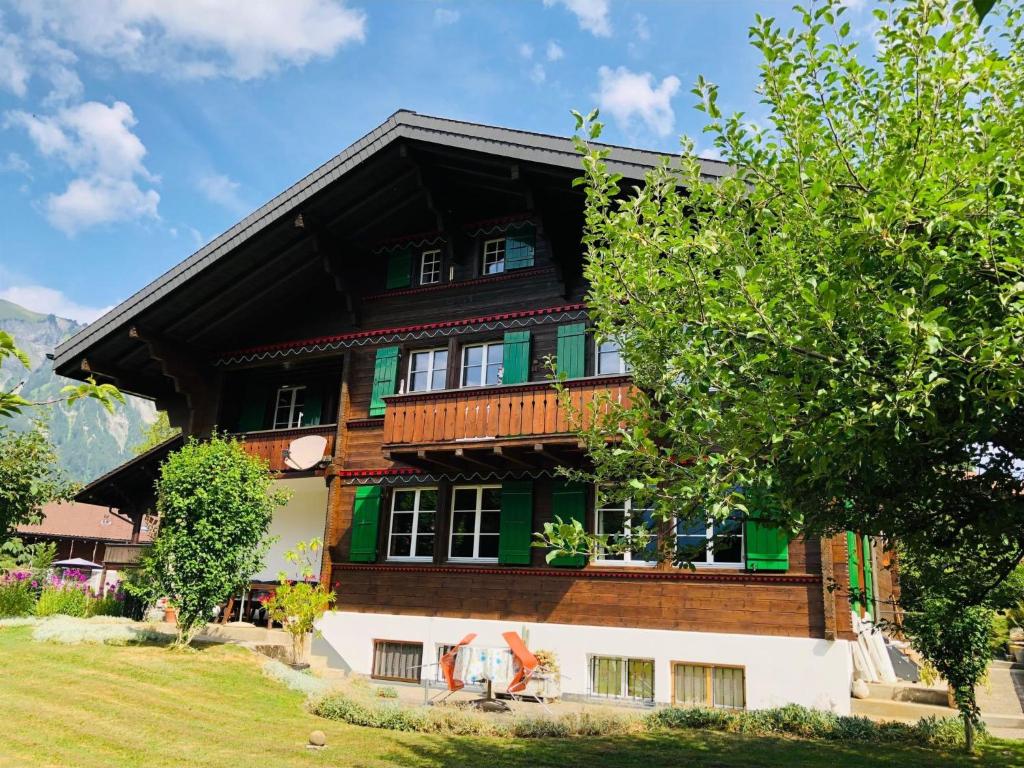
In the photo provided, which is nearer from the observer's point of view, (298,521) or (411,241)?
(411,241)

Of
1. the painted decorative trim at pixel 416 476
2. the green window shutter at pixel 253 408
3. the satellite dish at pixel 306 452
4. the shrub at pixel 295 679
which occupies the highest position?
the green window shutter at pixel 253 408

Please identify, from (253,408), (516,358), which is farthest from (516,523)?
(253,408)

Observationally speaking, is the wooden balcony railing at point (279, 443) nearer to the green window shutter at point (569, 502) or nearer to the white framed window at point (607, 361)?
the green window shutter at point (569, 502)

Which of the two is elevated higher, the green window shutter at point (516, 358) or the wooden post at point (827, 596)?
the green window shutter at point (516, 358)

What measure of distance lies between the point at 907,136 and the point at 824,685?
9.98 m

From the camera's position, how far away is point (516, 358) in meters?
16.1

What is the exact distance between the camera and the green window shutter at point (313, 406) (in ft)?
64.7

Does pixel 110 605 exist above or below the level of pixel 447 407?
below

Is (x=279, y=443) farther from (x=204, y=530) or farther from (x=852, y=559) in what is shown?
(x=852, y=559)

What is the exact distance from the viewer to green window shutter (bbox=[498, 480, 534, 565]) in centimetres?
1519

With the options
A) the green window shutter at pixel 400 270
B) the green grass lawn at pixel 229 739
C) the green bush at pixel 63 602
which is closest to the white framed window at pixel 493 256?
the green window shutter at pixel 400 270

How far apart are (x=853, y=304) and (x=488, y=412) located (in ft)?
35.3

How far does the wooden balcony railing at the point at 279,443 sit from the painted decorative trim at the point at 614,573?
2906mm

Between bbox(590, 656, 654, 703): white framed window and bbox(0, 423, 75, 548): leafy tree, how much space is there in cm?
1099
